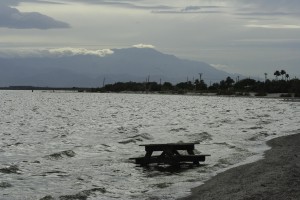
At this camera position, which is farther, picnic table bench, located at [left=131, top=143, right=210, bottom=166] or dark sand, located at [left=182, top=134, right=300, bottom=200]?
picnic table bench, located at [left=131, top=143, right=210, bottom=166]

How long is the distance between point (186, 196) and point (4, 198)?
642cm

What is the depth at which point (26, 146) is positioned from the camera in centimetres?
3609

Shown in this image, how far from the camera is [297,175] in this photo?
17.8 m

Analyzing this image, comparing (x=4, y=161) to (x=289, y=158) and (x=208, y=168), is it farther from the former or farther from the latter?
(x=289, y=158)

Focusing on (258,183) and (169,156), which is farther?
(169,156)

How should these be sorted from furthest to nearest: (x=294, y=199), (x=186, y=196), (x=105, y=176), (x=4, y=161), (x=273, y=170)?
1. (x=4, y=161)
2. (x=105, y=176)
3. (x=273, y=170)
4. (x=186, y=196)
5. (x=294, y=199)

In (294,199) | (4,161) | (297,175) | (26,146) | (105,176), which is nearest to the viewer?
(294,199)

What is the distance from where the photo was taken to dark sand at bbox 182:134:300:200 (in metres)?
14.8

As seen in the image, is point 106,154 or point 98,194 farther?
point 106,154

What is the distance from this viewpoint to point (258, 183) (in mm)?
17094

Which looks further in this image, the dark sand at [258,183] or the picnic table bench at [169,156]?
the picnic table bench at [169,156]

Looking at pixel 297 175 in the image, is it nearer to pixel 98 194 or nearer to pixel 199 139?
pixel 98 194

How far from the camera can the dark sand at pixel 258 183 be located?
1484cm

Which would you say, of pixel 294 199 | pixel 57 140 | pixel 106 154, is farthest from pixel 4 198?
pixel 57 140
